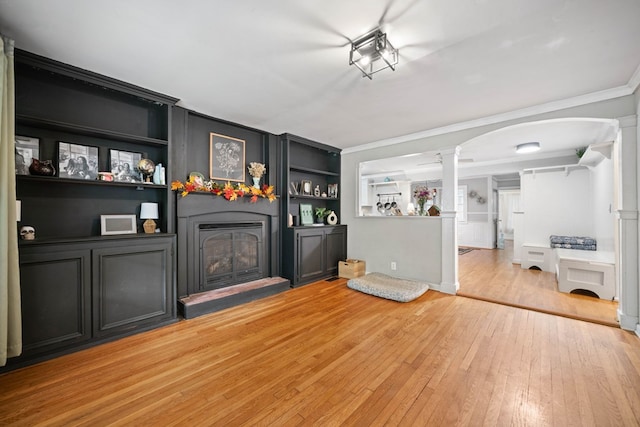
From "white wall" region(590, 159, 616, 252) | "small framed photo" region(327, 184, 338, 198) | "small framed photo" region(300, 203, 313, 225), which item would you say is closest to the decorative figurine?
"small framed photo" region(300, 203, 313, 225)

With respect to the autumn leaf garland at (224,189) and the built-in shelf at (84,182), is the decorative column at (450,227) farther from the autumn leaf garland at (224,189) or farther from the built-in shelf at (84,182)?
the built-in shelf at (84,182)

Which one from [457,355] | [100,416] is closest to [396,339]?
[457,355]

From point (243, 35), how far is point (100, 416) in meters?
2.62

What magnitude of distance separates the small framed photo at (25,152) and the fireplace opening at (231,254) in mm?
1588

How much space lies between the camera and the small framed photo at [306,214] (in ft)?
15.0

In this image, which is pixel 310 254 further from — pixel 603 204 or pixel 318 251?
pixel 603 204

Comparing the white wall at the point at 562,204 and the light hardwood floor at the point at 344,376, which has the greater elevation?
the white wall at the point at 562,204

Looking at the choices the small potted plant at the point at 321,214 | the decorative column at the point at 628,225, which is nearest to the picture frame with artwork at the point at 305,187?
Result: the small potted plant at the point at 321,214

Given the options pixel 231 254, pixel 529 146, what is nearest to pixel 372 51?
pixel 231 254

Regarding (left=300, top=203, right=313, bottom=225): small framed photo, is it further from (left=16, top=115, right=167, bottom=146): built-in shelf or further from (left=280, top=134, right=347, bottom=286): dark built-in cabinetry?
(left=16, top=115, right=167, bottom=146): built-in shelf

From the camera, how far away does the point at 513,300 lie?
3.39 metres

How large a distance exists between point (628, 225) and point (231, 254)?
453cm

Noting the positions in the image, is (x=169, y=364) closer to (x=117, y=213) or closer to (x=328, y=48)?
(x=117, y=213)

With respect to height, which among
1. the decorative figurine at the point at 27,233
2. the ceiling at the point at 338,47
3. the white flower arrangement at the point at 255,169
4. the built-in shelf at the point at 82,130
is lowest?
the decorative figurine at the point at 27,233
